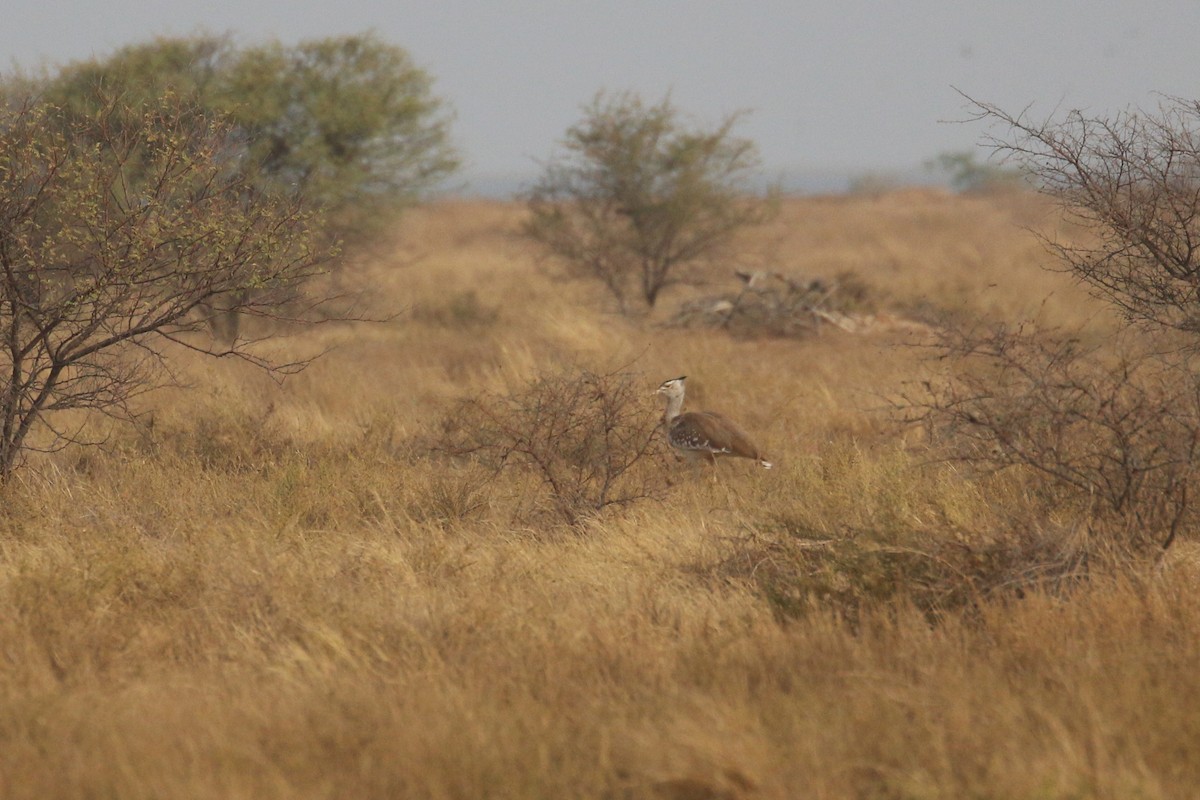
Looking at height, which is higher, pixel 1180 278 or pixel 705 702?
pixel 1180 278

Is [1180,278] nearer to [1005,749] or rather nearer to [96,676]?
[1005,749]

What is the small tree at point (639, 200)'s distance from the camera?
61.2 ft

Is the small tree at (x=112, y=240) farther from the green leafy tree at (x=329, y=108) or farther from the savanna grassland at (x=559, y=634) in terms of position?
the green leafy tree at (x=329, y=108)

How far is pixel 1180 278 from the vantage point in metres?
6.25

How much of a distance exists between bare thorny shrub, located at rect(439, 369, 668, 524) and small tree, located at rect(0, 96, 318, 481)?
1678 millimetres

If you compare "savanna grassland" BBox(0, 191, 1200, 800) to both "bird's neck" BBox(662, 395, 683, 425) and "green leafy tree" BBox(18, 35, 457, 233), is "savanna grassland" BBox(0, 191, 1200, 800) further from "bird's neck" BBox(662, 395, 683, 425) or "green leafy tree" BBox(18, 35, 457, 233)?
"green leafy tree" BBox(18, 35, 457, 233)

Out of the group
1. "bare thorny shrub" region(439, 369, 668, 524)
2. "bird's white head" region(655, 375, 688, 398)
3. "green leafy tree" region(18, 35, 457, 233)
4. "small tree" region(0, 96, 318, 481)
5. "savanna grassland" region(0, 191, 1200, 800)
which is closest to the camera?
"savanna grassland" region(0, 191, 1200, 800)

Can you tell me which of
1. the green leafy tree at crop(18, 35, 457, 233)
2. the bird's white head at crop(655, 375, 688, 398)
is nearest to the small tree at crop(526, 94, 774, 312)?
the green leafy tree at crop(18, 35, 457, 233)

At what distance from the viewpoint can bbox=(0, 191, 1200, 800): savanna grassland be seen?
11.8 feet

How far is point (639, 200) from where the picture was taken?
1861cm

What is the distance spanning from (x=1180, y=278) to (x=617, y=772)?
4.48 m

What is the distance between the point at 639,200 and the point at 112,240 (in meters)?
12.7

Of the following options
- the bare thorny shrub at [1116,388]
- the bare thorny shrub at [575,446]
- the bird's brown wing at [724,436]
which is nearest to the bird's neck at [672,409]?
the bird's brown wing at [724,436]

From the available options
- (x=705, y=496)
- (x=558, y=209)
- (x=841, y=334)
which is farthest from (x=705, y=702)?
(x=558, y=209)
